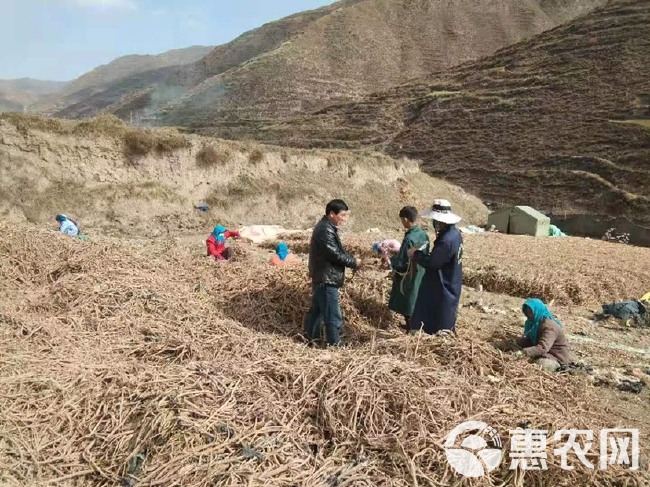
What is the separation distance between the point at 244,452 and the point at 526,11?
84906mm

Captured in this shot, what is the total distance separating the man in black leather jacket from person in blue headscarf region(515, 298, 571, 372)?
186 cm

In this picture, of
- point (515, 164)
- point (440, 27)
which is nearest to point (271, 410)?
point (515, 164)

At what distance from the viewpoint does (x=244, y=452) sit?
2.96 meters

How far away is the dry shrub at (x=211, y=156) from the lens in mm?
17812

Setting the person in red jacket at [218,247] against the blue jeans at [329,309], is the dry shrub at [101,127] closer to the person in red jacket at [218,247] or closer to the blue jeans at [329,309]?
the person in red jacket at [218,247]

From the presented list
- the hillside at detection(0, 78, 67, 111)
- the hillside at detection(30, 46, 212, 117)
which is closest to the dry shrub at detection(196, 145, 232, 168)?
the hillside at detection(30, 46, 212, 117)

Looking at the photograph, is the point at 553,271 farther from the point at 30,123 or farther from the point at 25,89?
the point at 25,89

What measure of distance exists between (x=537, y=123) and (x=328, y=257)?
3479 centimetres

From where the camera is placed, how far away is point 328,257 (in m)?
5.05

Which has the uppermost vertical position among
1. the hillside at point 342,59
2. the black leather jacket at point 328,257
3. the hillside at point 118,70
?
the hillside at point 118,70

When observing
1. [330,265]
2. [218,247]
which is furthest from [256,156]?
[330,265]

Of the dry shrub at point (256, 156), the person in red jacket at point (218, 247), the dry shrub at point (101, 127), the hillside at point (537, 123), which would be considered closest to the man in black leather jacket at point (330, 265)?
the person in red jacket at point (218, 247)

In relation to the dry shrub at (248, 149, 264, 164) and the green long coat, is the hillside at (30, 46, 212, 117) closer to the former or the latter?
the dry shrub at (248, 149, 264, 164)
